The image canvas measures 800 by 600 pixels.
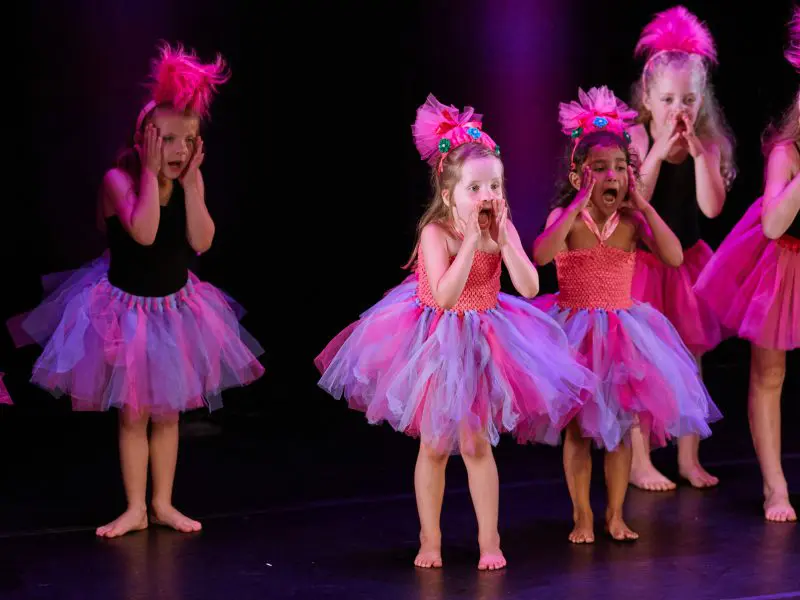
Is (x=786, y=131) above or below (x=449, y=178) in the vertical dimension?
above

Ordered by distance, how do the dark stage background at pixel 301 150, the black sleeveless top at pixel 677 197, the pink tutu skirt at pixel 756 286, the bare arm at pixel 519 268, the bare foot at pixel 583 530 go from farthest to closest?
1. the dark stage background at pixel 301 150
2. the black sleeveless top at pixel 677 197
3. the pink tutu skirt at pixel 756 286
4. the bare foot at pixel 583 530
5. the bare arm at pixel 519 268

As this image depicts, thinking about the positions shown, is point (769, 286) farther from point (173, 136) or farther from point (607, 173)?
point (173, 136)

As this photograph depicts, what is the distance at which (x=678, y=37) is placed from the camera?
4.09 meters

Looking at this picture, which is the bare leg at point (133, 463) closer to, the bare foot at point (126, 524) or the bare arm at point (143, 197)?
the bare foot at point (126, 524)

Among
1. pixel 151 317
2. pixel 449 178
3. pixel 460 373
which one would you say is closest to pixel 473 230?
pixel 449 178

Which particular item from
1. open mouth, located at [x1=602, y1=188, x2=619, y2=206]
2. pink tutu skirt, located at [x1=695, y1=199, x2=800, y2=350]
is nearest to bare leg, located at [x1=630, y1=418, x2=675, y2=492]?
pink tutu skirt, located at [x1=695, y1=199, x2=800, y2=350]

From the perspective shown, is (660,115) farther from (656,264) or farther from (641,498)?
(641,498)

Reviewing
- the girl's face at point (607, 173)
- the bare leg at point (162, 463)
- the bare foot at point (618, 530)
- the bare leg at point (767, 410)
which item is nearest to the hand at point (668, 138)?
the girl's face at point (607, 173)

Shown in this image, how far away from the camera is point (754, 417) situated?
3826 mm

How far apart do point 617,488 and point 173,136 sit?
1.53 meters

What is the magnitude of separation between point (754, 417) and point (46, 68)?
2622mm

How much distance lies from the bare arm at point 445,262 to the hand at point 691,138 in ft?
3.53

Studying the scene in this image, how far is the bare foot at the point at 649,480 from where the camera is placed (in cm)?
402

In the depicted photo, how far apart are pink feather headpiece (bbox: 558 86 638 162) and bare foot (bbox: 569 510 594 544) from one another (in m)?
0.96
